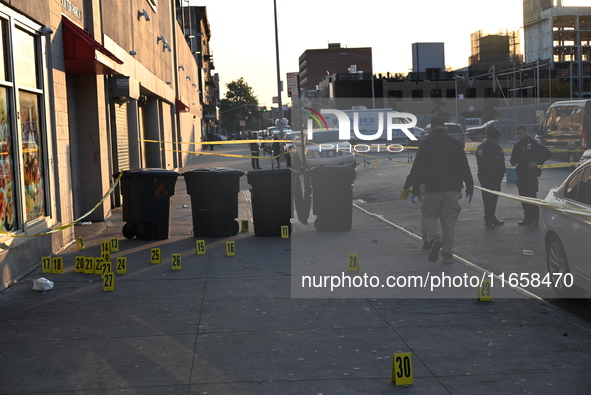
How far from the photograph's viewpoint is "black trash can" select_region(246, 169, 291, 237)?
13.8 m

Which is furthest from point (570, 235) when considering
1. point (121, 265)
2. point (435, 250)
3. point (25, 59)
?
point (25, 59)

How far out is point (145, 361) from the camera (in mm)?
6195

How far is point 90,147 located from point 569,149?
1702 centimetres

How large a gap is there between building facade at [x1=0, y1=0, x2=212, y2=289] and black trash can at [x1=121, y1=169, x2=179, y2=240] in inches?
26.1

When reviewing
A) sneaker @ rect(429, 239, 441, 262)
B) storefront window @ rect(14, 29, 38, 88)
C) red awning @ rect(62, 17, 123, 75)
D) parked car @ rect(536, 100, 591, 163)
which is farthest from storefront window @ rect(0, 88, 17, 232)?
parked car @ rect(536, 100, 591, 163)

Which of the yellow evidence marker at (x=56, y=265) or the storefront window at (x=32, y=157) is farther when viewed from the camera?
the storefront window at (x=32, y=157)

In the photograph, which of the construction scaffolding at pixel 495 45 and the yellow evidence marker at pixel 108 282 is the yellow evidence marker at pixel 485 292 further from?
the construction scaffolding at pixel 495 45

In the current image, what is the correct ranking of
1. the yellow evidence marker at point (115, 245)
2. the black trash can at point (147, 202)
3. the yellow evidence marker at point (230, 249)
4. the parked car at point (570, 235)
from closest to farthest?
1. the parked car at point (570, 235)
2. the yellow evidence marker at point (230, 249)
3. the yellow evidence marker at point (115, 245)
4. the black trash can at point (147, 202)

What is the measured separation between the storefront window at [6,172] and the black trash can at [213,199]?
3905 millimetres

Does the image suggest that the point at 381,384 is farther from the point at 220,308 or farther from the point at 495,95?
the point at 495,95

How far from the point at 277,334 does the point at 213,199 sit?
6.92 m

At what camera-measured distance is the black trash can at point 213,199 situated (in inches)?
540

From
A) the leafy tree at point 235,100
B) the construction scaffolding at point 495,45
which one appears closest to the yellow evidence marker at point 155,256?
the leafy tree at point 235,100

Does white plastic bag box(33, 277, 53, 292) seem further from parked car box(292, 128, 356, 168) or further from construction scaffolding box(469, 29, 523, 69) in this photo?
construction scaffolding box(469, 29, 523, 69)
